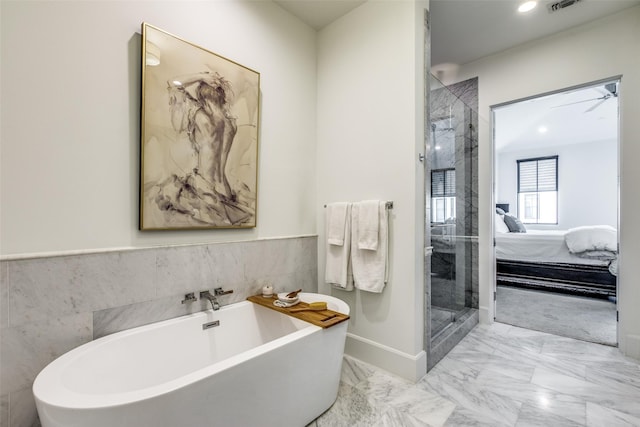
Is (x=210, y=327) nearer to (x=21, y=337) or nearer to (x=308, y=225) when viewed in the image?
(x=21, y=337)

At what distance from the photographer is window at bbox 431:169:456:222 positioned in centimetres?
243

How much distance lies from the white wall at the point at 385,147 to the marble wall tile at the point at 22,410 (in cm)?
190

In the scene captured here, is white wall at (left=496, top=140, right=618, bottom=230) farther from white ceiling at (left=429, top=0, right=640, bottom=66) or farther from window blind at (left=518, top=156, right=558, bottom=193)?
white ceiling at (left=429, top=0, right=640, bottom=66)

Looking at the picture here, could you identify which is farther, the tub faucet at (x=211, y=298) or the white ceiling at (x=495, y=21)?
the white ceiling at (x=495, y=21)

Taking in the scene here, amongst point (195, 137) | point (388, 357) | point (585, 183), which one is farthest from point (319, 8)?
point (585, 183)

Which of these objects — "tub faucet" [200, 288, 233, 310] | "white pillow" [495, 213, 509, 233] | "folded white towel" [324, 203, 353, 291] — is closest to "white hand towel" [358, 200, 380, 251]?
"folded white towel" [324, 203, 353, 291]

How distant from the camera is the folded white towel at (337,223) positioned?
2365 mm

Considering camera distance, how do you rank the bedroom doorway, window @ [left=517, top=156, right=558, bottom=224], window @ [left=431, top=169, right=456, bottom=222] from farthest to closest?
window @ [left=517, top=156, right=558, bottom=224] < the bedroom doorway < window @ [left=431, top=169, right=456, bottom=222]

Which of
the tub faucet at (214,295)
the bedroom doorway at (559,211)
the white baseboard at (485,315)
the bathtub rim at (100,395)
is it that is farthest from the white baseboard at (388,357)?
the bedroom doorway at (559,211)

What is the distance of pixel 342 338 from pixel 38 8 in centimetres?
228

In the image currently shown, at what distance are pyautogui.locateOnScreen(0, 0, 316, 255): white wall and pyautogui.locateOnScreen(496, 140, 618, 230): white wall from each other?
26.0ft

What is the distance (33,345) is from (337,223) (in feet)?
6.16

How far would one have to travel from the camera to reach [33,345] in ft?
4.34

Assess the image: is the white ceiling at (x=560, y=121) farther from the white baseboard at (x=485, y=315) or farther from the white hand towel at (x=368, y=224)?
the white hand towel at (x=368, y=224)
